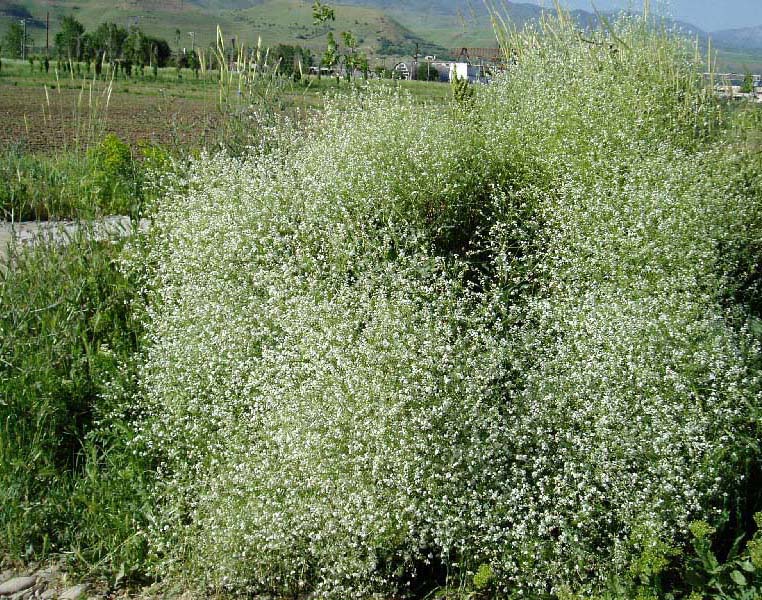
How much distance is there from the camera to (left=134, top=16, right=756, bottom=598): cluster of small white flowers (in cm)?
293

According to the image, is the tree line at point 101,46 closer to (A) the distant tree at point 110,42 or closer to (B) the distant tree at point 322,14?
(A) the distant tree at point 110,42

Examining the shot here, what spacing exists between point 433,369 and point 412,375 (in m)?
0.13

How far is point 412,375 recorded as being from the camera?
3.12 meters

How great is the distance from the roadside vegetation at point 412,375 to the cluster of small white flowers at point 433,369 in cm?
2

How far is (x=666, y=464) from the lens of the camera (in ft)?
9.25

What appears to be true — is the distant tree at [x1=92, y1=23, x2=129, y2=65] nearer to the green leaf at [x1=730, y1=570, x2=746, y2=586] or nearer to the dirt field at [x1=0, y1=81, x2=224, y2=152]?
the dirt field at [x1=0, y1=81, x2=224, y2=152]

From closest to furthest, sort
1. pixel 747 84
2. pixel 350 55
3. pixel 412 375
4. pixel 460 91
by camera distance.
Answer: pixel 412 375 → pixel 460 91 → pixel 747 84 → pixel 350 55

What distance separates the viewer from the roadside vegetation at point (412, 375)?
2924 mm

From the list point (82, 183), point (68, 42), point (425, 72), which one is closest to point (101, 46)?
point (425, 72)

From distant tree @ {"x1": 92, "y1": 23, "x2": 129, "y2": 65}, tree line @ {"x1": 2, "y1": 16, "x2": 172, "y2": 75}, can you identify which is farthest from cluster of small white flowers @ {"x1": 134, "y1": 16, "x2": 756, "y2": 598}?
tree line @ {"x1": 2, "y1": 16, "x2": 172, "y2": 75}

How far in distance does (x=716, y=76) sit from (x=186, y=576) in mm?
6912

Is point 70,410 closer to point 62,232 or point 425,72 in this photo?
point 62,232

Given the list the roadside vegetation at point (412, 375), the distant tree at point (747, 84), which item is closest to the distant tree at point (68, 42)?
the roadside vegetation at point (412, 375)

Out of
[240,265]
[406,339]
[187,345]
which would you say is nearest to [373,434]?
[406,339]
